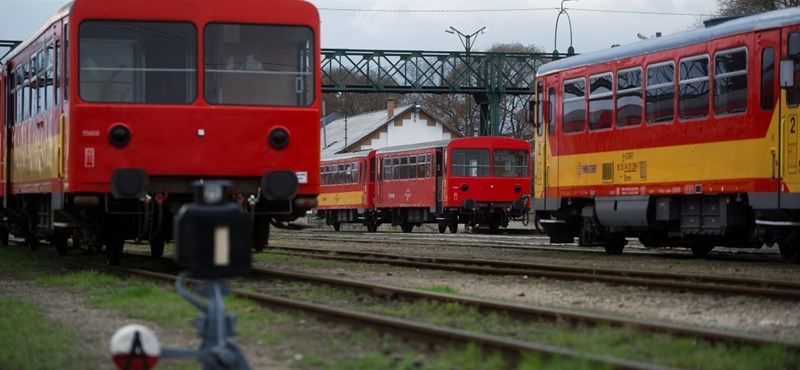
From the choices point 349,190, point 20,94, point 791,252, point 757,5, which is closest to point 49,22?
point 20,94

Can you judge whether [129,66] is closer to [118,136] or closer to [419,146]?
[118,136]

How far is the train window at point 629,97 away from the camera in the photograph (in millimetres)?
19172

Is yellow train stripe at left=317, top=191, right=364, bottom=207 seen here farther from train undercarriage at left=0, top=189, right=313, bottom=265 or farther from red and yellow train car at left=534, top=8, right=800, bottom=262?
train undercarriage at left=0, top=189, right=313, bottom=265

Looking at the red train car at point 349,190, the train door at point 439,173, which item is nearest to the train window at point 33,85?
the train door at point 439,173

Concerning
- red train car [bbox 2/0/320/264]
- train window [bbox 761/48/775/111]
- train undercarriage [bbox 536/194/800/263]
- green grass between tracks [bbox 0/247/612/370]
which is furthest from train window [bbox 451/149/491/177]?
green grass between tracks [bbox 0/247/612/370]

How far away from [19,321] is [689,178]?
430 inches

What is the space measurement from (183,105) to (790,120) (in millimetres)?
7665

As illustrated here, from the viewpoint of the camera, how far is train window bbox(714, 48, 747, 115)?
1688cm

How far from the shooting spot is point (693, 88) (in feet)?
58.7

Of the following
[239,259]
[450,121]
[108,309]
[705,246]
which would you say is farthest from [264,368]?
[450,121]

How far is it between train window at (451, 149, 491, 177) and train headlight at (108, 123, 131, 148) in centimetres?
2615

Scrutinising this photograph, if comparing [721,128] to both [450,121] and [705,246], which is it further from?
[450,121]

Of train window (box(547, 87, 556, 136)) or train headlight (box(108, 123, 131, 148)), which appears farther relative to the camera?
train window (box(547, 87, 556, 136))

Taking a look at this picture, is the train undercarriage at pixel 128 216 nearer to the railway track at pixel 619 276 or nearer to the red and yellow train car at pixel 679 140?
the railway track at pixel 619 276
